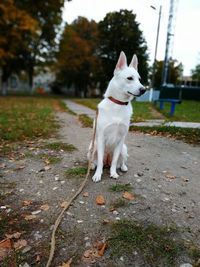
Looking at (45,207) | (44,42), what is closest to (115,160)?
(45,207)

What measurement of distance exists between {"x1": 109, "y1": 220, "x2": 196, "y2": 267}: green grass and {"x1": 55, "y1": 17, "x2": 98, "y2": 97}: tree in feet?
142

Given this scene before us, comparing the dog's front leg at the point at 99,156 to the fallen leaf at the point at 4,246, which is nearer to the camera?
the fallen leaf at the point at 4,246

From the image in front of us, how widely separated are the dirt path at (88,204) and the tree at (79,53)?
4085cm

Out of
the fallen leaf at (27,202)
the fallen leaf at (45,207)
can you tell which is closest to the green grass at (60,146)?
the fallen leaf at (27,202)

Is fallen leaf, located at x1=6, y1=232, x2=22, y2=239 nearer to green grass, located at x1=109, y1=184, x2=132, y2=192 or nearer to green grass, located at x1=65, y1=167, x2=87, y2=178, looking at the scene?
green grass, located at x1=109, y1=184, x2=132, y2=192

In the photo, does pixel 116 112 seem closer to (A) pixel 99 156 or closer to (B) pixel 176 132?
(A) pixel 99 156

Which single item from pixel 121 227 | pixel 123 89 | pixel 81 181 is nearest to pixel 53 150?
pixel 81 181

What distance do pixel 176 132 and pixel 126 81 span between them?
4.91 meters

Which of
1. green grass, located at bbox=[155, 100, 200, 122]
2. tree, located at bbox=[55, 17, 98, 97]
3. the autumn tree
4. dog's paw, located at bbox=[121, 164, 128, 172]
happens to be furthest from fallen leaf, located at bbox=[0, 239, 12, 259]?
tree, located at bbox=[55, 17, 98, 97]

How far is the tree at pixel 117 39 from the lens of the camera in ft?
152

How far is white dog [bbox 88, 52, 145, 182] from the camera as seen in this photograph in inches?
165

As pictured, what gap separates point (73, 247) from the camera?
3131 mm

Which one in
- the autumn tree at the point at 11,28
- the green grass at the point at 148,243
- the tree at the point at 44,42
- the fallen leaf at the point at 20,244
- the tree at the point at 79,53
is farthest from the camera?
the tree at the point at 79,53

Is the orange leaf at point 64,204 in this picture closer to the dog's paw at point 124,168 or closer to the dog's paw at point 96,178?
the dog's paw at point 96,178
